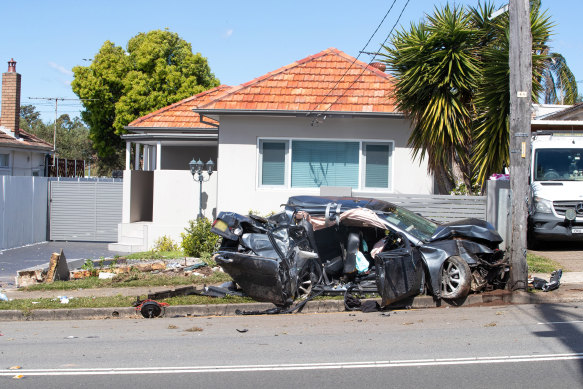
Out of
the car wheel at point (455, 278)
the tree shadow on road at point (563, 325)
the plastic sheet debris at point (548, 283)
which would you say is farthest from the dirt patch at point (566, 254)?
the car wheel at point (455, 278)

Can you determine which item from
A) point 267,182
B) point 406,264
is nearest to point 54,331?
point 406,264

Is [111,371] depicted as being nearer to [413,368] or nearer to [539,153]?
[413,368]

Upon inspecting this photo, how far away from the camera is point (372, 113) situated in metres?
15.5

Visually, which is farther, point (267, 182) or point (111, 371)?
point (267, 182)

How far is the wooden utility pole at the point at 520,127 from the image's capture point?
9602 mm

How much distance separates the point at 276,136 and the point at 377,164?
2815mm

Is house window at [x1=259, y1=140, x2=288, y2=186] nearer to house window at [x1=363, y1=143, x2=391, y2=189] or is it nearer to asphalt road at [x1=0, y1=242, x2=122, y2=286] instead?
→ house window at [x1=363, y1=143, x2=391, y2=189]

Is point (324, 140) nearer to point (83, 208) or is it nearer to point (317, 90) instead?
point (317, 90)

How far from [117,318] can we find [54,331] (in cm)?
111

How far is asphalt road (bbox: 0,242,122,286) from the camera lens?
1523 centimetres

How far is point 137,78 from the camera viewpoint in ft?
114

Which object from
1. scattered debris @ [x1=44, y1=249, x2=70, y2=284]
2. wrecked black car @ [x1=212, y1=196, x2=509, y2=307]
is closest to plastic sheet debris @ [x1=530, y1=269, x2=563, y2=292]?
wrecked black car @ [x1=212, y1=196, x2=509, y2=307]

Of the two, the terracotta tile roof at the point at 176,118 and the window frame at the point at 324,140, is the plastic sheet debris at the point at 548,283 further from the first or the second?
the terracotta tile roof at the point at 176,118

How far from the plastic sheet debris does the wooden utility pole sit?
430mm
